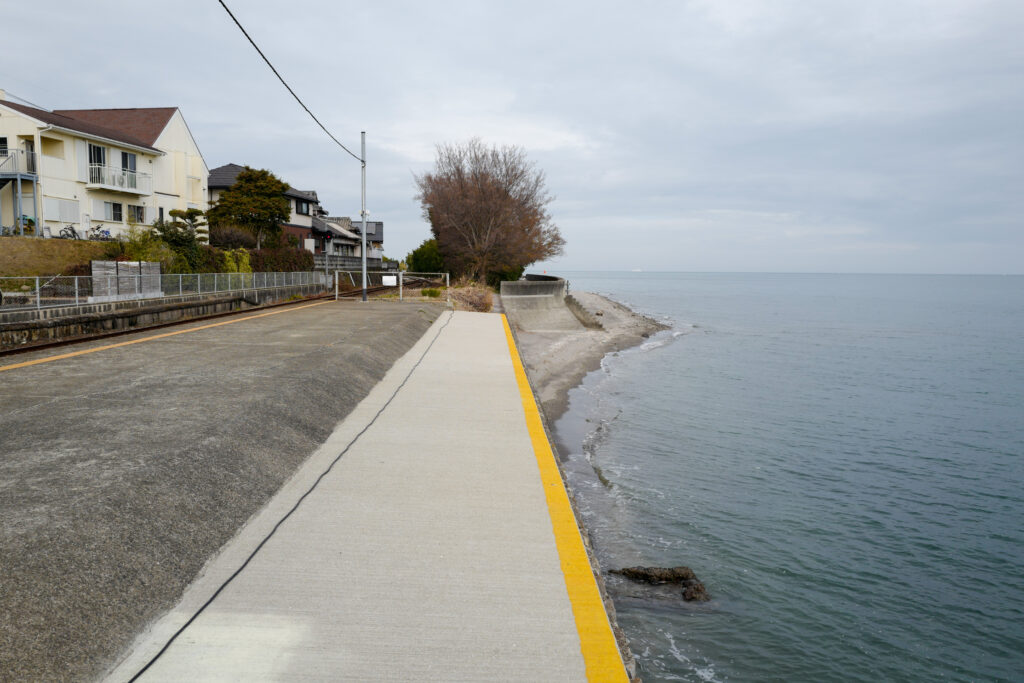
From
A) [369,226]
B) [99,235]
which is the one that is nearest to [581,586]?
[99,235]

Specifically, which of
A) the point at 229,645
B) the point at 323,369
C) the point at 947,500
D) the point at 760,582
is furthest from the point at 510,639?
the point at 947,500

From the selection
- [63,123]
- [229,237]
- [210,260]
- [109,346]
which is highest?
[63,123]

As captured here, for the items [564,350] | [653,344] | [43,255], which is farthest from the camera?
[653,344]

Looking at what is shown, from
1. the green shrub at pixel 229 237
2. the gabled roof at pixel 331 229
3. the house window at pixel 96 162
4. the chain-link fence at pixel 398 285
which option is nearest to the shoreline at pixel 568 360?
the chain-link fence at pixel 398 285

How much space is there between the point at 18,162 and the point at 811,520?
37.1 meters

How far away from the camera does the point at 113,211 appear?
37.5 meters

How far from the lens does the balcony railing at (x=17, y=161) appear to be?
104ft

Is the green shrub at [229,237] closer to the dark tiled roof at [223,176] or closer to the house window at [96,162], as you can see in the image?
the house window at [96,162]

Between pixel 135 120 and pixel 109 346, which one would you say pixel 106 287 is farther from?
pixel 135 120

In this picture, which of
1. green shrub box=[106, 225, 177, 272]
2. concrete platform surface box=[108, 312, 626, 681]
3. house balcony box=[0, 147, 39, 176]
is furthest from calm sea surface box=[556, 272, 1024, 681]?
house balcony box=[0, 147, 39, 176]

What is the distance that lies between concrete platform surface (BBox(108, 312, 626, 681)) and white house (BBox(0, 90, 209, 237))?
3083cm

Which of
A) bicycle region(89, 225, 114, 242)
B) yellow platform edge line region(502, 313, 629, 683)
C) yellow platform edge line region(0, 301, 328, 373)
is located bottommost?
yellow platform edge line region(502, 313, 629, 683)

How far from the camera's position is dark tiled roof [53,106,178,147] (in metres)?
43.2

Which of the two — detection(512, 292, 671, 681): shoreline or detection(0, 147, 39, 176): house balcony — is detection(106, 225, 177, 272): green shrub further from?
detection(512, 292, 671, 681): shoreline
